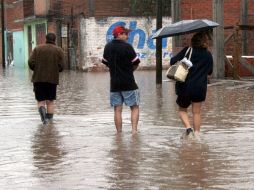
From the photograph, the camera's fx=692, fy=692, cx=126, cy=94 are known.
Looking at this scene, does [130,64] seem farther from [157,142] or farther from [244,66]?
[244,66]

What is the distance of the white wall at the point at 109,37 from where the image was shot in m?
38.5

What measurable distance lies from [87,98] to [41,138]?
24.7 ft

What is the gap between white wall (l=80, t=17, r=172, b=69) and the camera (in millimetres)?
Answer: 38500

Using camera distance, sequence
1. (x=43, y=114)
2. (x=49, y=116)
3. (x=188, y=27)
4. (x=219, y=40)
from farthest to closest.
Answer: (x=219, y=40) → (x=49, y=116) → (x=43, y=114) → (x=188, y=27)

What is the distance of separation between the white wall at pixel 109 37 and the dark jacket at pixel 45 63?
25984 millimetres

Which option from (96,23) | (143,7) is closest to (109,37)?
(96,23)

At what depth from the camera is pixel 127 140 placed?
9.87 meters

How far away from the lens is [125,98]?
10.5m

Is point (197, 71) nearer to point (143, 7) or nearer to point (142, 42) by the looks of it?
point (142, 42)

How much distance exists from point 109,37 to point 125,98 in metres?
28.6

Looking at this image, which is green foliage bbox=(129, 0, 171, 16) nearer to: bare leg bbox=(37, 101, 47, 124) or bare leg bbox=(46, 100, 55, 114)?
bare leg bbox=(46, 100, 55, 114)

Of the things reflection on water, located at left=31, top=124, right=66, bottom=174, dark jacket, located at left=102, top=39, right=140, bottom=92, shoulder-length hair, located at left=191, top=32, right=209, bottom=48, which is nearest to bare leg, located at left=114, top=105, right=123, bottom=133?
dark jacket, located at left=102, top=39, right=140, bottom=92

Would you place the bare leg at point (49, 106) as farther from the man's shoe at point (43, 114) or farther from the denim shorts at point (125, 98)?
the denim shorts at point (125, 98)

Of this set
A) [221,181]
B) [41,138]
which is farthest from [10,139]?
[221,181]
